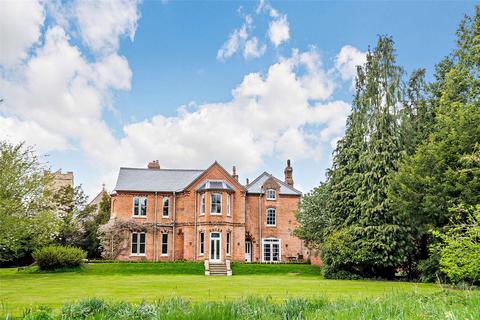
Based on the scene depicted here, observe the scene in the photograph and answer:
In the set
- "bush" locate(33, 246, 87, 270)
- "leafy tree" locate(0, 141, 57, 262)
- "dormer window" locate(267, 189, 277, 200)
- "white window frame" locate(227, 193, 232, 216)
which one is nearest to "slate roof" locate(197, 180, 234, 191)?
"white window frame" locate(227, 193, 232, 216)

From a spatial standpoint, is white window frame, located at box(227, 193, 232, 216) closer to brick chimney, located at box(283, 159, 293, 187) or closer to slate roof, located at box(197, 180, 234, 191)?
slate roof, located at box(197, 180, 234, 191)

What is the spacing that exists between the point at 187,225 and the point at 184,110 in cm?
2016

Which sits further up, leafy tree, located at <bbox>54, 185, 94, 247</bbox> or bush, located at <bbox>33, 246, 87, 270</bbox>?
leafy tree, located at <bbox>54, 185, 94, 247</bbox>

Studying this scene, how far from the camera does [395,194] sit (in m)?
28.4

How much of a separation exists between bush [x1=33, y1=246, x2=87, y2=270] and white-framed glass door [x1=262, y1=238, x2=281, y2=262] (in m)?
18.5

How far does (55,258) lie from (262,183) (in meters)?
21.5

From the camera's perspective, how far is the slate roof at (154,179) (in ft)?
148

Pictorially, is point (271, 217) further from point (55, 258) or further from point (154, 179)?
point (55, 258)

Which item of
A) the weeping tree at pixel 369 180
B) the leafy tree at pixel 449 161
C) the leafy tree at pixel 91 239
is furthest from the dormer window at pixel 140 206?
the leafy tree at pixel 449 161

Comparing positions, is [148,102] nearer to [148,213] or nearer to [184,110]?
[184,110]

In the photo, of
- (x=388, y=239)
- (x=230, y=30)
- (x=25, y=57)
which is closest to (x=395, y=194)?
(x=388, y=239)

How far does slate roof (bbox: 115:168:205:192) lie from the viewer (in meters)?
45.0

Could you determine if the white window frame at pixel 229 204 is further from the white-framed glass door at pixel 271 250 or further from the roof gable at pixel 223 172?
the white-framed glass door at pixel 271 250

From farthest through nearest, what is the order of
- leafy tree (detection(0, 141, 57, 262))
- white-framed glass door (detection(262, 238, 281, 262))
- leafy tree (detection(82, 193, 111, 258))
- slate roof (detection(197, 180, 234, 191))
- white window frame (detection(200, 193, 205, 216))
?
white-framed glass door (detection(262, 238, 281, 262)) < leafy tree (detection(82, 193, 111, 258)) < white window frame (detection(200, 193, 205, 216)) < slate roof (detection(197, 180, 234, 191)) < leafy tree (detection(0, 141, 57, 262))
